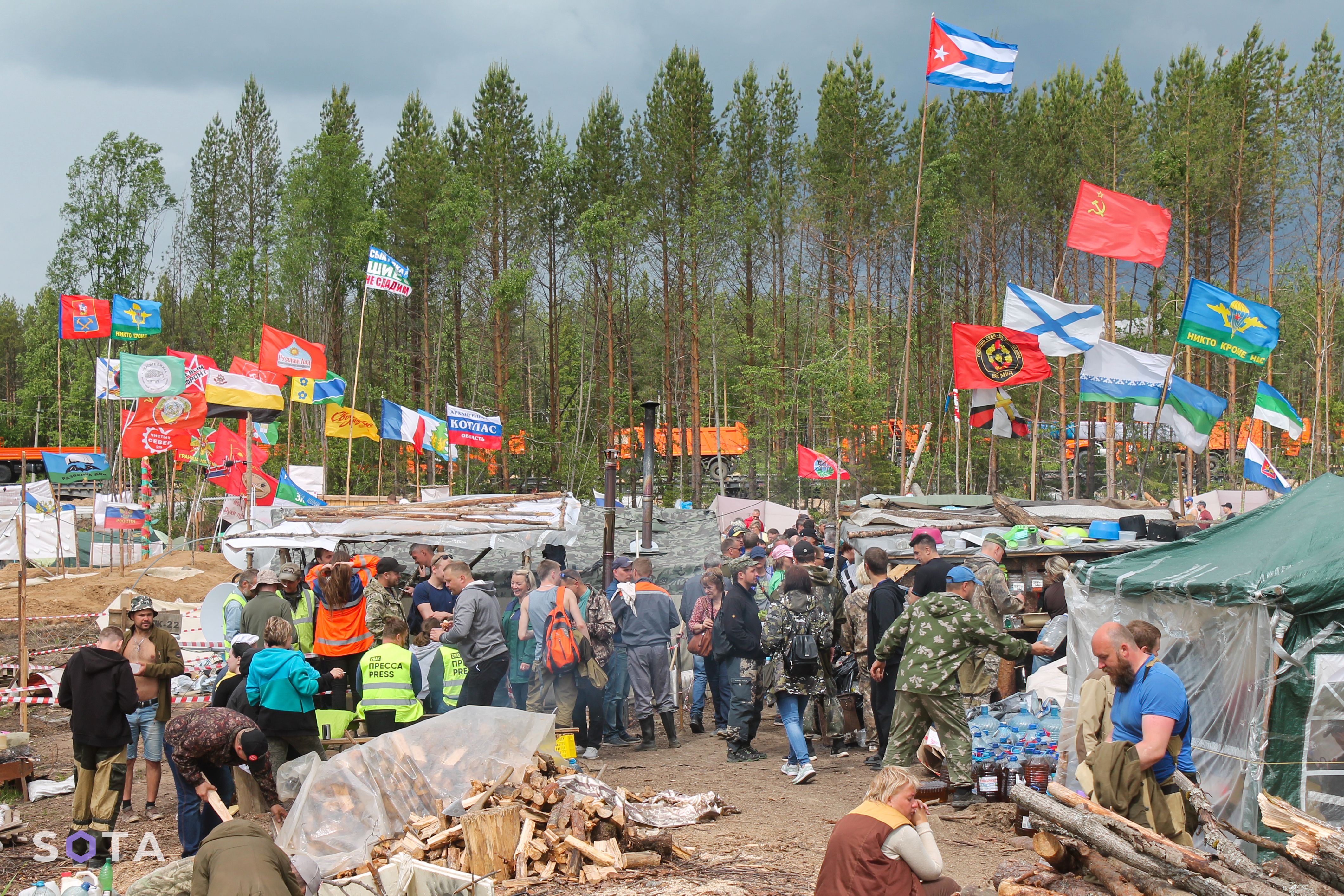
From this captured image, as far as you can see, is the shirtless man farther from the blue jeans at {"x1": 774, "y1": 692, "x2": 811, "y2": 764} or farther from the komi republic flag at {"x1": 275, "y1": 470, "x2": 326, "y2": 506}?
the komi republic flag at {"x1": 275, "y1": 470, "x2": 326, "y2": 506}

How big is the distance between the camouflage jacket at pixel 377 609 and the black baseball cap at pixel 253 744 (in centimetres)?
251

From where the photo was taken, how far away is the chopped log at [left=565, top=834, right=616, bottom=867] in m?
5.68

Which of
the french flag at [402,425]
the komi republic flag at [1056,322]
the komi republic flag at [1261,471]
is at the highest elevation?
the komi republic flag at [1056,322]

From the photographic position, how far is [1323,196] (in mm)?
27750

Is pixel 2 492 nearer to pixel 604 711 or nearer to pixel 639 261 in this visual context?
pixel 639 261

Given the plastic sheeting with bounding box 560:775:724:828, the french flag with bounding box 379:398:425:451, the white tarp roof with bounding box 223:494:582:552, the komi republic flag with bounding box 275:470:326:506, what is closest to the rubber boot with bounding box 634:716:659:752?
the plastic sheeting with bounding box 560:775:724:828

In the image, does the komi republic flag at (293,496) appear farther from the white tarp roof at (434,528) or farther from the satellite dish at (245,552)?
the white tarp roof at (434,528)

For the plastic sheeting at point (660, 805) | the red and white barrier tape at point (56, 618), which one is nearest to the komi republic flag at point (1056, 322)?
the plastic sheeting at point (660, 805)

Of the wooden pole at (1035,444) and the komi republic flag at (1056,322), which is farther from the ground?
the komi republic flag at (1056,322)

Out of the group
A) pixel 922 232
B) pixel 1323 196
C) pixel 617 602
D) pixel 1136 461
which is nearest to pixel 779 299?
pixel 922 232

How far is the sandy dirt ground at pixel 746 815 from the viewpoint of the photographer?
6.05 m

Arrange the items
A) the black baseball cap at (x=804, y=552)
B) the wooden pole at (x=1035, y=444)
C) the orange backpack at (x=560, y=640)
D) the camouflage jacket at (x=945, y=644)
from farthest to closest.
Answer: the wooden pole at (x=1035, y=444) < the orange backpack at (x=560, y=640) < the black baseball cap at (x=804, y=552) < the camouflage jacket at (x=945, y=644)

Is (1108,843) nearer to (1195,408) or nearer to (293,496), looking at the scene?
(1195,408)

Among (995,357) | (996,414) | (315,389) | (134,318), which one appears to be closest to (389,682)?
(995,357)
